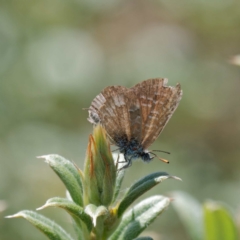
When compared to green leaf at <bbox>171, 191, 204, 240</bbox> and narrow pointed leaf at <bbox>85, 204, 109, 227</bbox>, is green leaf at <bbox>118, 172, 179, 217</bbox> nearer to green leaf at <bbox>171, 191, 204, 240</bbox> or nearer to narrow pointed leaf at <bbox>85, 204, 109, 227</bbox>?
narrow pointed leaf at <bbox>85, 204, 109, 227</bbox>

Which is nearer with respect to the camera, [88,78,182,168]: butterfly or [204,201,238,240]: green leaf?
[204,201,238,240]: green leaf

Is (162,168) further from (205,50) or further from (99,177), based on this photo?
(99,177)

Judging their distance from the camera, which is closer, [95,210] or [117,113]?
[95,210]

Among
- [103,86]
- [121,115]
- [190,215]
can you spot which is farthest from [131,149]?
[103,86]

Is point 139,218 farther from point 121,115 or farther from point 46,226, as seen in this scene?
point 121,115

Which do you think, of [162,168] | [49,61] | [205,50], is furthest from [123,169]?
[205,50]

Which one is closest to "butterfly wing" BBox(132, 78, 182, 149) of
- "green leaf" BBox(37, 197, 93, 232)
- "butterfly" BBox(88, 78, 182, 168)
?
"butterfly" BBox(88, 78, 182, 168)

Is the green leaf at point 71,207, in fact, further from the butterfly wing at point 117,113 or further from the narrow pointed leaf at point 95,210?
the butterfly wing at point 117,113
